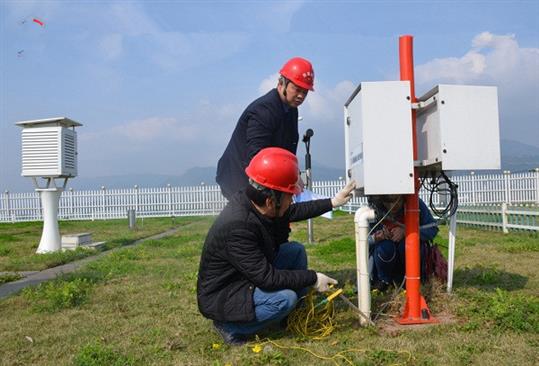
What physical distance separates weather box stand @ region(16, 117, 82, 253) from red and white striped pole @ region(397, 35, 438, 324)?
303 inches

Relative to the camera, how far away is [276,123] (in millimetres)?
4082

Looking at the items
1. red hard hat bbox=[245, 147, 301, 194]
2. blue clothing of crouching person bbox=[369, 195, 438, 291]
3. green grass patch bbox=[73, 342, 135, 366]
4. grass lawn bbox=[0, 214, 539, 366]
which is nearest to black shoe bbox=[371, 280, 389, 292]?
blue clothing of crouching person bbox=[369, 195, 438, 291]

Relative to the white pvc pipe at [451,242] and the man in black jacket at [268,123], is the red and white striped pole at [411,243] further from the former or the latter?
the man in black jacket at [268,123]

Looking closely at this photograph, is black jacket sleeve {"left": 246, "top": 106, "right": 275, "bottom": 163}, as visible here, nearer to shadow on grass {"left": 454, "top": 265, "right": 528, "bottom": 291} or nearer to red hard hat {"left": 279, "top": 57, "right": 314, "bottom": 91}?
red hard hat {"left": 279, "top": 57, "right": 314, "bottom": 91}

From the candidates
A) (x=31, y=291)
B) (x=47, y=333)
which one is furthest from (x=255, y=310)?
(x=31, y=291)

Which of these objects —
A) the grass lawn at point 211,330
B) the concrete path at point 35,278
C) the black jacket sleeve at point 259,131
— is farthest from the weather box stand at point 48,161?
the black jacket sleeve at point 259,131

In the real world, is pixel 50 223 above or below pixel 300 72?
below

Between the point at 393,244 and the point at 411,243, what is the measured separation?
0.81 metres

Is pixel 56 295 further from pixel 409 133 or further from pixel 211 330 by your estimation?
pixel 409 133

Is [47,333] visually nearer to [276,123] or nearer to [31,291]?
[31,291]

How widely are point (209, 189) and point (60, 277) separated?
2026 centimetres

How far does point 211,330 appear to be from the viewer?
393 centimetres

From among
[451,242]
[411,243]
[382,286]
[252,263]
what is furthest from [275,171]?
[382,286]

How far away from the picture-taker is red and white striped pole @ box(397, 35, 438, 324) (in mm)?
3858
